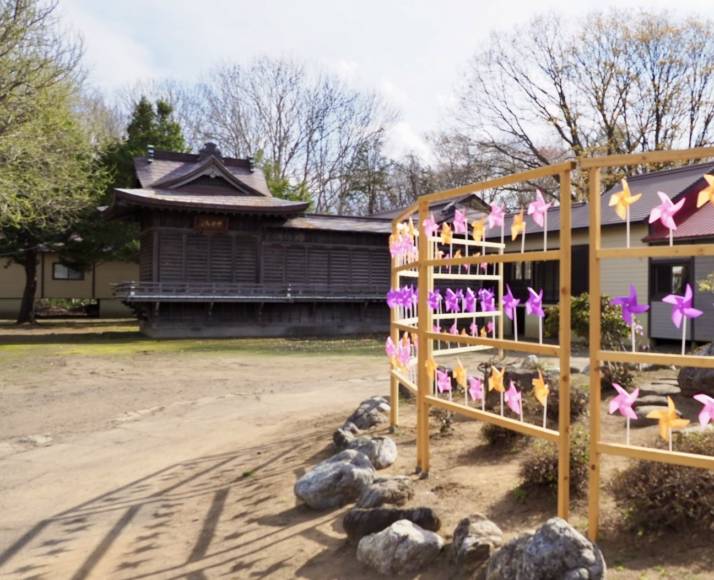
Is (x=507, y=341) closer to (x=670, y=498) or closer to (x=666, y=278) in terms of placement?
(x=670, y=498)

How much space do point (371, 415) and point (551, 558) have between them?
158 inches

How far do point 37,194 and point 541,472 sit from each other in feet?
61.9

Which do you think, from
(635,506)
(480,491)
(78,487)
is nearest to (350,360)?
(78,487)

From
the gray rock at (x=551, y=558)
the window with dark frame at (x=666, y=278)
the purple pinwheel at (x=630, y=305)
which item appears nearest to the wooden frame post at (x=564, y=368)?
the purple pinwheel at (x=630, y=305)

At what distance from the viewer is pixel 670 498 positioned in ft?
10.3

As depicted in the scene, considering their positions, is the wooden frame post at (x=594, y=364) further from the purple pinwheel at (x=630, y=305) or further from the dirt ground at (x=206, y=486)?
the dirt ground at (x=206, y=486)

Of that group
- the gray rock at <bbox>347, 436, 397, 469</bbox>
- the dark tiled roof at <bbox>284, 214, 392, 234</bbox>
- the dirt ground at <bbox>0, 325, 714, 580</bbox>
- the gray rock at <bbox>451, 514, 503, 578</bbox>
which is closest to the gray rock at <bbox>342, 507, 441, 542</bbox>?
the dirt ground at <bbox>0, 325, 714, 580</bbox>

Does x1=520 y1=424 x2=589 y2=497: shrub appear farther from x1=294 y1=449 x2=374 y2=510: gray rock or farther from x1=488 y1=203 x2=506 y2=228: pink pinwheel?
x1=488 y1=203 x2=506 y2=228: pink pinwheel

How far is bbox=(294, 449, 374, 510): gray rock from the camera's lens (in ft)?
14.1

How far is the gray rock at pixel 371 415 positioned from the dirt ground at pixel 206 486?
25cm

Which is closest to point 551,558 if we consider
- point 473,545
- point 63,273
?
point 473,545

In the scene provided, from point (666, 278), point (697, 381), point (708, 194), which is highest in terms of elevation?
point (666, 278)

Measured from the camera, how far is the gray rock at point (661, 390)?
6.39 metres

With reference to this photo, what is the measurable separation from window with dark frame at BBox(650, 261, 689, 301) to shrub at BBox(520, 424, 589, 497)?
52.1 ft
